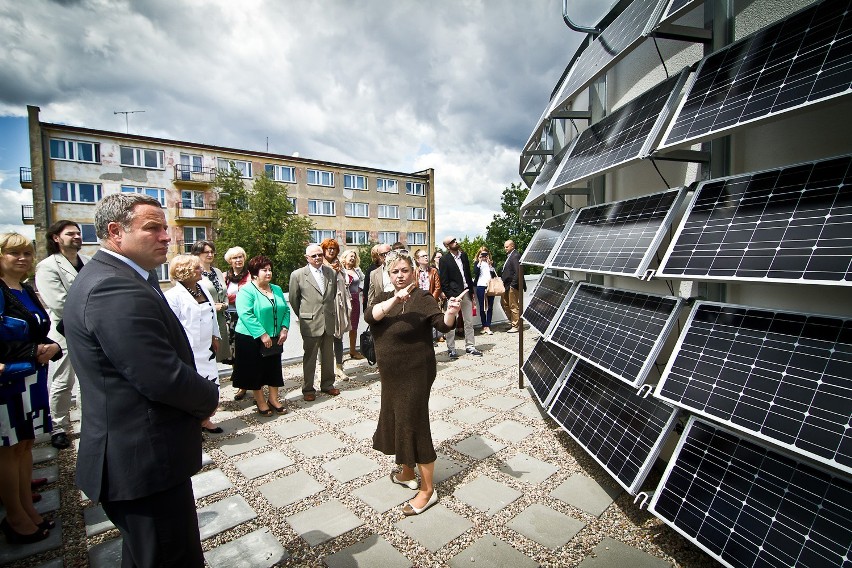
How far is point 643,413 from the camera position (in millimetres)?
3008

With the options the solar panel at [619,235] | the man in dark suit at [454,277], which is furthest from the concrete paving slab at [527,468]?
the man in dark suit at [454,277]

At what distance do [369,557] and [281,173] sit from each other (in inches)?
1603

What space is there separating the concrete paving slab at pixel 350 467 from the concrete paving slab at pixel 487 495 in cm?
94

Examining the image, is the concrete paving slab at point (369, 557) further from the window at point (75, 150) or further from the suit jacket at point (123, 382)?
the window at point (75, 150)

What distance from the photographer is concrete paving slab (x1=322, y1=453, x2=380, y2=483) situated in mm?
3910

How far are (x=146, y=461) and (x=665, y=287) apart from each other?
4.08m

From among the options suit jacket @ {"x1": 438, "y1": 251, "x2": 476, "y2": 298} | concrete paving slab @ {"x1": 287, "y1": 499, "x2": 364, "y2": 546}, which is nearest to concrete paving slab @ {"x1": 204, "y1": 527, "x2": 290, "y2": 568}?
concrete paving slab @ {"x1": 287, "y1": 499, "x2": 364, "y2": 546}

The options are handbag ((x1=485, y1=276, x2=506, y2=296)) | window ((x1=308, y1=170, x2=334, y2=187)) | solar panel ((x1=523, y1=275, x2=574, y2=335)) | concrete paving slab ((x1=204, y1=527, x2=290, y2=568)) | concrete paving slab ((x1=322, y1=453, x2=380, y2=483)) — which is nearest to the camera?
concrete paving slab ((x1=204, y1=527, x2=290, y2=568))

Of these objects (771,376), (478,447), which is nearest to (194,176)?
(478,447)

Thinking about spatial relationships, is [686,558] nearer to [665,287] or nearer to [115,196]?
[665,287]

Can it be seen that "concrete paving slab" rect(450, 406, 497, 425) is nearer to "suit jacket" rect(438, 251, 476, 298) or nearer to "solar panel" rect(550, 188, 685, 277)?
"solar panel" rect(550, 188, 685, 277)

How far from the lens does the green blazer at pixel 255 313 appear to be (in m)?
5.31

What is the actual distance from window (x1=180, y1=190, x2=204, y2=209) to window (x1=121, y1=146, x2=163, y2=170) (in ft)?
8.41

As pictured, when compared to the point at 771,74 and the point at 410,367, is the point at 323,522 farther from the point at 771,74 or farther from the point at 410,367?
the point at 771,74
